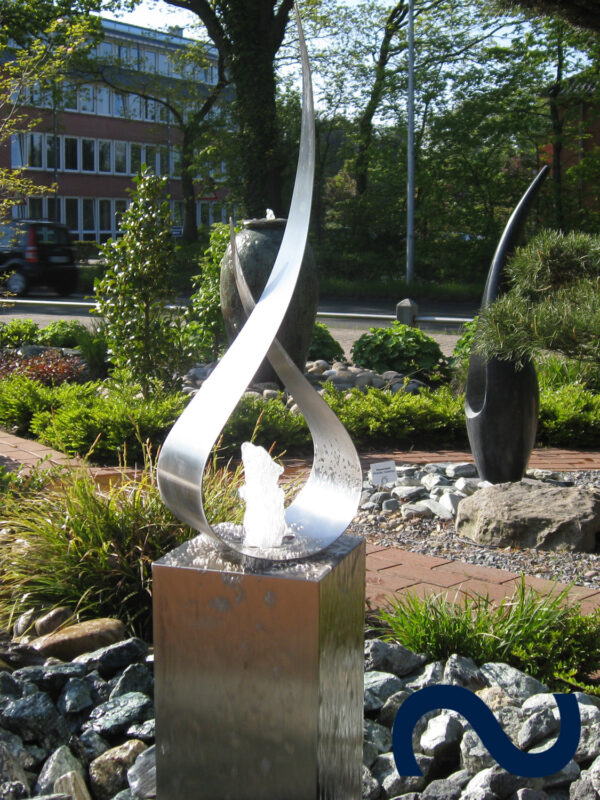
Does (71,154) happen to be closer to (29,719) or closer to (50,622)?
(50,622)

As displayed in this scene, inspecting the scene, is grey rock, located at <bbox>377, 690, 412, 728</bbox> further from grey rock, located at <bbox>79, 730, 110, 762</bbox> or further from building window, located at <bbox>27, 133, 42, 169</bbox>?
building window, located at <bbox>27, 133, 42, 169</bbox>

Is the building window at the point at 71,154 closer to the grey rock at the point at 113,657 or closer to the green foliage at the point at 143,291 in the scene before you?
the green foliage at the point at 143,291

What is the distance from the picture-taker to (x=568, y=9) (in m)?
5.05

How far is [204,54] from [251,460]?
2894 cm

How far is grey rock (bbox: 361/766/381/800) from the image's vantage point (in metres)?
2.30

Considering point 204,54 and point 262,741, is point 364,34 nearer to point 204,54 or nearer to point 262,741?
point 204,54

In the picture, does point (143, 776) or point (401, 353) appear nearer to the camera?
point (143, 776)

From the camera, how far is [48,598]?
3412 millimetres

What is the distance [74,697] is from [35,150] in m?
39.6

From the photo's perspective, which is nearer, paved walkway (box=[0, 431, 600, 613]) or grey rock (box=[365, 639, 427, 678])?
grey rock (box=[365, 639, 427, 678])

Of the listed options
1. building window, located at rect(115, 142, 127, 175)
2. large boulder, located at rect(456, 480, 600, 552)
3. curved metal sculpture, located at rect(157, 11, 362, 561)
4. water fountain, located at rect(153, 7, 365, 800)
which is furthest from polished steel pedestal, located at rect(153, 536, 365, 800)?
building window, located at rect(115, 142, 127, 175)

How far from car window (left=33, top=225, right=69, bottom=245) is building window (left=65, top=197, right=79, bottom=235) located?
19.8m

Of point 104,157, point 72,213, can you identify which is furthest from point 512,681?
point 104,157

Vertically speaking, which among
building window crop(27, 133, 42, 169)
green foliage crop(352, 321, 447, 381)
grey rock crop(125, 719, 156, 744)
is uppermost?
building window crop(27, 133, 42, 169)
